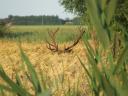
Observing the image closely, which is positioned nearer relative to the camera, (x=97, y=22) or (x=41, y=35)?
(x=97, y=22)

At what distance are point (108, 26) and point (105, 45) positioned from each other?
53 millimetres

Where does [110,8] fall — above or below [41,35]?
above

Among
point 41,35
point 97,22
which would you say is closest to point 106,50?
point 97,22

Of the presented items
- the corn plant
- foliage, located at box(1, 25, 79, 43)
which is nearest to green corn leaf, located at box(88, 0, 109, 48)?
the corn plant

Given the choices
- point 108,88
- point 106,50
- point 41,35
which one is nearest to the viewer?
point 108,88

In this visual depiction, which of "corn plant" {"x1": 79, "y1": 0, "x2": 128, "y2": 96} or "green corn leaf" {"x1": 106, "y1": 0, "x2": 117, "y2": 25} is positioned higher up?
"green corn leaf" {"x1": 106, "y1": 0, "x2": 117, "y2": 25}

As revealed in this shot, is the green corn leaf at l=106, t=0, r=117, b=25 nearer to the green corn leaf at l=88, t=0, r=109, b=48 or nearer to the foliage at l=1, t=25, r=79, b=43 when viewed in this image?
the green corn leaf at l=88, t=0, r=109, b=48

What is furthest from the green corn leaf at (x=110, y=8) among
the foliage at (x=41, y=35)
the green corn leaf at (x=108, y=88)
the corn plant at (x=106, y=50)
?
the foliage at (x=41, y=35)

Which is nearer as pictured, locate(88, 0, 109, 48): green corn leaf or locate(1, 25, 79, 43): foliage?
locate(88, 0, 109, 48): green corn leaf

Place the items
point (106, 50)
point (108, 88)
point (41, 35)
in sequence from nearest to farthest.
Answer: point (108, 88) < point (106, 50) < point (41, 35)

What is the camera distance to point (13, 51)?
1022 cm

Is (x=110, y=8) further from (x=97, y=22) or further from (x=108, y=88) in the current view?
(x=108, y=88)

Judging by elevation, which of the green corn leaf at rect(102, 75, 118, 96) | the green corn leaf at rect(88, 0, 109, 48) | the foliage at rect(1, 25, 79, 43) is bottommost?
the foliage at rect(1, 25, 79, 43)

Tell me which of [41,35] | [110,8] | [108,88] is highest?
[110,8]
